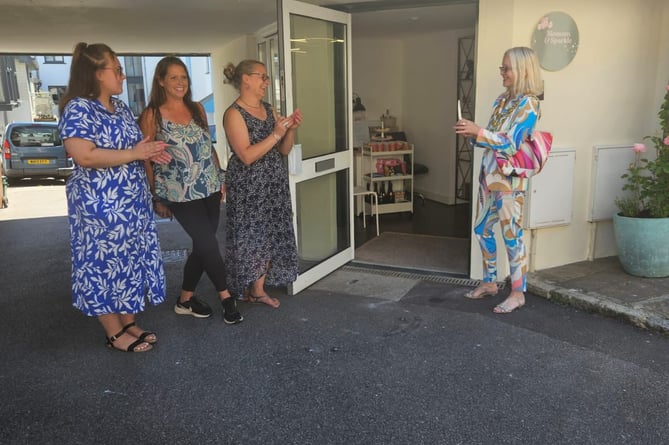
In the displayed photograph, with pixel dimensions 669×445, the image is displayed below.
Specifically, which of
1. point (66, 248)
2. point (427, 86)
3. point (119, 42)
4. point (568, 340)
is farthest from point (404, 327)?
point (119, 42)

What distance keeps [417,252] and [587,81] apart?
1930mm

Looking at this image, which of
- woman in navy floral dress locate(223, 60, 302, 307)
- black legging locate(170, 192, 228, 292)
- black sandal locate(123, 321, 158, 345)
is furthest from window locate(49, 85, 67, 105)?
black sandal locate(123, 321, 158, 345)

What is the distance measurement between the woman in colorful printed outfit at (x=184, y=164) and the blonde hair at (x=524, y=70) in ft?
5.99

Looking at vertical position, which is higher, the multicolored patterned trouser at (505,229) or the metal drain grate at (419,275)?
the multicolored patterned trouser at (505,229)

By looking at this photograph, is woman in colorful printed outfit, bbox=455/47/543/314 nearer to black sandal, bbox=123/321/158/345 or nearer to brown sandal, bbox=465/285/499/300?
brown sandal, bbox=465/285/499/300

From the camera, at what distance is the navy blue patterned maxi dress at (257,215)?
137 inches

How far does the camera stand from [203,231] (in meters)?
3.29

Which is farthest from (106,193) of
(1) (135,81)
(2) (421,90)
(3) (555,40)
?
(1) (135,81)

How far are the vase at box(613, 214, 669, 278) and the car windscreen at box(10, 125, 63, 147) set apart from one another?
9721mm

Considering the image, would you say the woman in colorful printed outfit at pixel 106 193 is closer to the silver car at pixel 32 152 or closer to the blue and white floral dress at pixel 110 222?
the blue and white floral dress at pixel 110 222

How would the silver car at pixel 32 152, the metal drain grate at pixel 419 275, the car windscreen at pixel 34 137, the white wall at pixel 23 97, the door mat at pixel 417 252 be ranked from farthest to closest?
the white wall at pixel 23 97 < the car windscreen at pixel 34 137 < the silver car at pixel 32 152 < the door mat at pixel 417 252 < the metal drain grate at pixel 419 275

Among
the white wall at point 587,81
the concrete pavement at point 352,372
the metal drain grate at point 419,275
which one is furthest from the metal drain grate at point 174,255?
the white wall at point 587,81

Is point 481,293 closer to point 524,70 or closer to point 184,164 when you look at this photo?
point 524,70

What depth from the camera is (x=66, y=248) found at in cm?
539
